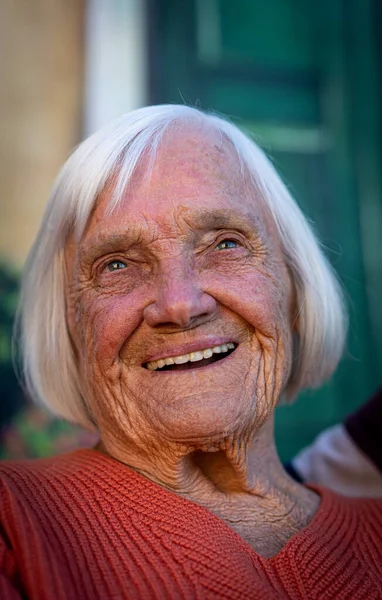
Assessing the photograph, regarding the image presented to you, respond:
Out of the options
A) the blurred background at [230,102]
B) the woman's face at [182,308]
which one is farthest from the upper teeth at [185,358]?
the blurred background at [230,102]

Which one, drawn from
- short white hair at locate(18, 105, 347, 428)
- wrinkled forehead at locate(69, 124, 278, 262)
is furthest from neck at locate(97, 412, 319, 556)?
wrinkled forehead at locate(69, 124, 278, 262)

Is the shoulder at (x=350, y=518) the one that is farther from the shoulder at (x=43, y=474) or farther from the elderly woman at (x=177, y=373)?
the shoulder at (x=43, y=474)

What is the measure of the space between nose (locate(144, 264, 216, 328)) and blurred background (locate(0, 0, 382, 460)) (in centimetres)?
173

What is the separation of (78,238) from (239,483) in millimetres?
818

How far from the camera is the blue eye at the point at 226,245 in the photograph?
5.92ft

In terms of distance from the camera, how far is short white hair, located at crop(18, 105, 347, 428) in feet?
6.06

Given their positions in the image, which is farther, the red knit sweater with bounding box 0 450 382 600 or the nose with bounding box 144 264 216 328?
the nose with bounding box 144 264 216 328

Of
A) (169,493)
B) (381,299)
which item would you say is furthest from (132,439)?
(381,299)

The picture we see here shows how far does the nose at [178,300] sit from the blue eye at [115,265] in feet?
0.48

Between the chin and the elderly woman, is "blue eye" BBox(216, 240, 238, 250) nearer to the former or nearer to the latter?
the elderly woman

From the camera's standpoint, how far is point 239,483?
71.9 inches

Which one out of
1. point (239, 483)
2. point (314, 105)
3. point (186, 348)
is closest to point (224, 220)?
point (186, 348)

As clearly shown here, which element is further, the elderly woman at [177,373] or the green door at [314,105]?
the green door at [314,105]

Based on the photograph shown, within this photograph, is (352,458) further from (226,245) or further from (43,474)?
(43,474)
